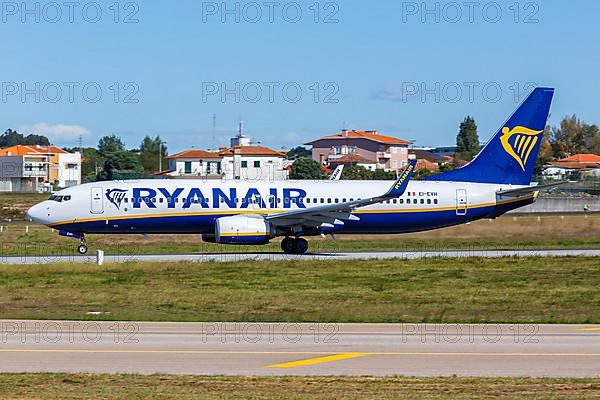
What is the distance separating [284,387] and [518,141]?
35.8m

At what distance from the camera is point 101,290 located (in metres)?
30.4

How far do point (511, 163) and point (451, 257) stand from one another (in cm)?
954

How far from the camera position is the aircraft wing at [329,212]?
43.2 metres

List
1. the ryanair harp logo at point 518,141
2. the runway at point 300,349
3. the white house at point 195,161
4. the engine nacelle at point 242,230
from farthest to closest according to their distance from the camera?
the white house at point 195,161 < the ryanair harp logo at point 518,141 < the engine nacelle at point 242,230 < the runway at point 300,349

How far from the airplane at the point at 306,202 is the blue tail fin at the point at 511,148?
0.05m

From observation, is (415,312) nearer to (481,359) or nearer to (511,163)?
(481,359)

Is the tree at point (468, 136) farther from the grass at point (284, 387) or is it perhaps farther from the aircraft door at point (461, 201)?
the grass at point (284, 387)

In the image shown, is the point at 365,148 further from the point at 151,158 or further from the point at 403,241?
the point at 403,241

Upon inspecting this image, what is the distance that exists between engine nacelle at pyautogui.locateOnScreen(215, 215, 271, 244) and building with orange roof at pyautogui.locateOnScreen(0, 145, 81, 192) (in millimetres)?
→ 95893

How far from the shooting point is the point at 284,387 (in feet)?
50.5

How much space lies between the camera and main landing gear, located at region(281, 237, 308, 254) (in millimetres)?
45594

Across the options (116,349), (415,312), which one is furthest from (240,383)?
(415,312)

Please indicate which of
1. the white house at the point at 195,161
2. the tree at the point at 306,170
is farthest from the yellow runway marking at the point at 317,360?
the white house at the point at 195,161

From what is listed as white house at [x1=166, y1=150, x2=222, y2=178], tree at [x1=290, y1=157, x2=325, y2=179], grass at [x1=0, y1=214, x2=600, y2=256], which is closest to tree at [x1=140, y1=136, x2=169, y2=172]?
white house at [x1=166, y1=150, x2=222, y2=178]
